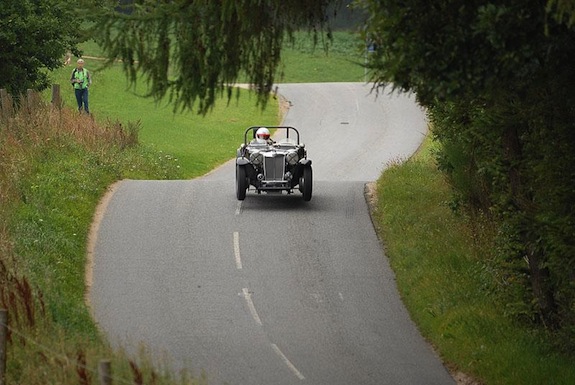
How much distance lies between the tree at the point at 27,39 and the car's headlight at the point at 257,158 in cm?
1027

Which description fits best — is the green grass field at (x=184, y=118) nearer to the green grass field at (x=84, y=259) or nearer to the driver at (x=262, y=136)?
the green grass field at (x=84, y=259)

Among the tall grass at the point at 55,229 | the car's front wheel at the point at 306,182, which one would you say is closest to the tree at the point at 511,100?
the tall grass at the point at 55,229

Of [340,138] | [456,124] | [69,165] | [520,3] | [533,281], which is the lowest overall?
[340,138]

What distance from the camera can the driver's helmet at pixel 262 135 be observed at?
2558cm

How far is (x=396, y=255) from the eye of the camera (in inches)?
825

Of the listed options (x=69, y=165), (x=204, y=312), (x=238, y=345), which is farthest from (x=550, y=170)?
(x=69, y=165)

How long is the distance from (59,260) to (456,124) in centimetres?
691

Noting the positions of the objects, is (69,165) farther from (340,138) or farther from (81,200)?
(340,138)

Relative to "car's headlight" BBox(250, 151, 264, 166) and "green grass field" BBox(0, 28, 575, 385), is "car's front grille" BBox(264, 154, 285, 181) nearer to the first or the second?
"car's headlight" BBox(250, 151, 264, 166)

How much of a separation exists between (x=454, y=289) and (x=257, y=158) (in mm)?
7528

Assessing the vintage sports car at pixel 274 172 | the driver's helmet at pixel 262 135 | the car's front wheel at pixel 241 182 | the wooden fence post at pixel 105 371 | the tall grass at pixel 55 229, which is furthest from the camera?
the driver's helmet at pixel 262 135

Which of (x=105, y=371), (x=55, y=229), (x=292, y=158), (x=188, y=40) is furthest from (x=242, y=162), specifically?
(x=105, y=371)

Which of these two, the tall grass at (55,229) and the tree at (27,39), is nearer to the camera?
the tall grass at (55,229)

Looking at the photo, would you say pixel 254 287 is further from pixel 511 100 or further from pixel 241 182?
pixel 511 100
